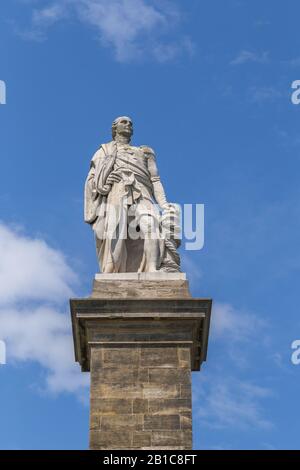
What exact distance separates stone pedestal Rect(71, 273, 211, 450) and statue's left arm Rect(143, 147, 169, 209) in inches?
74.9

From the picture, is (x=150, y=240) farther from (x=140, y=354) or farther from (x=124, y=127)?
(x=124, y=127)

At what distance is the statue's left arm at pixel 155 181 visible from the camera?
21302 mm

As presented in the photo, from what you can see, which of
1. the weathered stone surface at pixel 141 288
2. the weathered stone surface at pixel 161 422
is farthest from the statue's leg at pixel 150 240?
the weathered stone surface at pixel 161 422

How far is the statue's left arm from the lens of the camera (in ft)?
69.9

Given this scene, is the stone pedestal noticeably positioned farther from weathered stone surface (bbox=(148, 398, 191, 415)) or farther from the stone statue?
the stone statue

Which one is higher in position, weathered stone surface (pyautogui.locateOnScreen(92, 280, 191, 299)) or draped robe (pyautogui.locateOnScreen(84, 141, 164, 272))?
draped robe (pyautogui.locateOnScreen(84, 141, 164, 272))

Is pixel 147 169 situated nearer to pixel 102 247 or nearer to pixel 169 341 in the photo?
pixel 102 247

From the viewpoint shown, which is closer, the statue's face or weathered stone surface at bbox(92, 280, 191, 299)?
weathered stone surface at bbox(92, 280, 191, 299)

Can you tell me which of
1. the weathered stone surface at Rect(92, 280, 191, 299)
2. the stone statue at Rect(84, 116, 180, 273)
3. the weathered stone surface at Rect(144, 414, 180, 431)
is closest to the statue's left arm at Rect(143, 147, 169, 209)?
the stone statue at Rect(84, 116, 180, 273)

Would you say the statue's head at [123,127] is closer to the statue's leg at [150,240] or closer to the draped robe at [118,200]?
A: the draped robe at [118,200]
